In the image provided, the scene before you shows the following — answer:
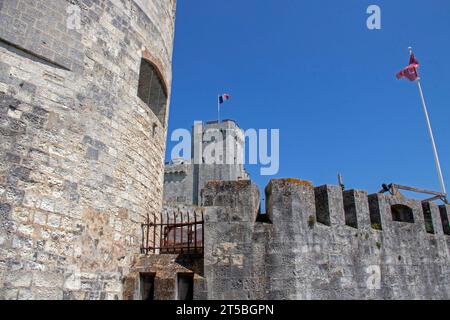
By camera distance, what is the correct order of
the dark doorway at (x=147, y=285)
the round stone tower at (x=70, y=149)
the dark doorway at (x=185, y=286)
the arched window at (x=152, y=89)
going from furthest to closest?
the arched window at (x=152, y=89), the dark doorway at (x=147, y=285), the dark doorway at (x=185, y=286), the round stone tower at (x=70, y=149)

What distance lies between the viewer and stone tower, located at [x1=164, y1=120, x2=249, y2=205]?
36.5 m

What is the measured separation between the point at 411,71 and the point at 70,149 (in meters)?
18.6

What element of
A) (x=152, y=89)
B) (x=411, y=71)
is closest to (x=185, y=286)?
(x=152, y=89)

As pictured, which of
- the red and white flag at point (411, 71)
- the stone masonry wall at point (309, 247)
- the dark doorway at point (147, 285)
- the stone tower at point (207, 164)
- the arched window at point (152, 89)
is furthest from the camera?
the stone tower at point (207, 164)

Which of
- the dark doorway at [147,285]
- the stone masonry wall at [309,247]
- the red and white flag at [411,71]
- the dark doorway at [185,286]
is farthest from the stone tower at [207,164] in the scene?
the dark doorway at [185,286]

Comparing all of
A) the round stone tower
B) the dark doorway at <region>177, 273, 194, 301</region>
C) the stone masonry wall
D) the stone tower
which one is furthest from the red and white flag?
the stone tower

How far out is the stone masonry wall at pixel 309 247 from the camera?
173 inches

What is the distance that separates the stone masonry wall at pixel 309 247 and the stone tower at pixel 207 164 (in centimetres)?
3064

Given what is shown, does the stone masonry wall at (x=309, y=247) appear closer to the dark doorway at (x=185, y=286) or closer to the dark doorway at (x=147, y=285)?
the dark doorway at (x=185, y=286)

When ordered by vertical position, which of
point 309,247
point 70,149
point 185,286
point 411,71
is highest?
point 411,71

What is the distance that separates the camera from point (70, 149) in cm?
459

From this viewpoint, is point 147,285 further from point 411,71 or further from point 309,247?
point 411,71

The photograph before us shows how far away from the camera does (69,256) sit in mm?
4277
